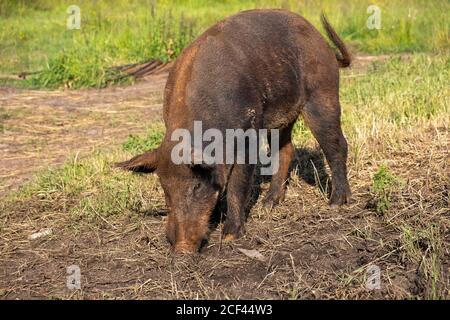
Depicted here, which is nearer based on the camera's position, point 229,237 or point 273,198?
point 229,237

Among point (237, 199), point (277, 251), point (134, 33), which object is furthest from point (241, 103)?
point (134, 33)

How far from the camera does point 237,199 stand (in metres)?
5.88

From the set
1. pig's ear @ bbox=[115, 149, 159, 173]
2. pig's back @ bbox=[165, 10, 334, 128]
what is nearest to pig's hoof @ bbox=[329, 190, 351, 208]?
pig's back @ bbox=[165, 10, 334, 128]

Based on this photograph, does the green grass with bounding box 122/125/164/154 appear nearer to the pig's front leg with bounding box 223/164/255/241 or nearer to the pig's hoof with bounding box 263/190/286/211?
the pig's hoof with bounding box 263/190/286/211

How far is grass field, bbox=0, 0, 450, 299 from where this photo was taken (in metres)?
4.96

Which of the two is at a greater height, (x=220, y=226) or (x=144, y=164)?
(x=144, y=164)

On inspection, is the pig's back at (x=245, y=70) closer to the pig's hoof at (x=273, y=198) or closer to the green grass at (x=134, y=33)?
the pig's hoof at (x=273, y=198)

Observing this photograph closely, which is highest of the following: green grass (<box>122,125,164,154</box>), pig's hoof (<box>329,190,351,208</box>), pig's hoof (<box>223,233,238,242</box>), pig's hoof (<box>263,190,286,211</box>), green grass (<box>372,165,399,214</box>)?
green grass (<box>372,165,399,214</box>)

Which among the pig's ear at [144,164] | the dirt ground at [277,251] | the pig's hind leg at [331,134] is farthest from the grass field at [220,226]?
the pig's ear at [144,164]

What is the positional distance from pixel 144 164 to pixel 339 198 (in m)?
1.94

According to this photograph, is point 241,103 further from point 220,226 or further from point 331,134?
point 331,134

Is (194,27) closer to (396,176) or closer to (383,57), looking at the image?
(383,57)

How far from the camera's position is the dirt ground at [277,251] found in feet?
15.8

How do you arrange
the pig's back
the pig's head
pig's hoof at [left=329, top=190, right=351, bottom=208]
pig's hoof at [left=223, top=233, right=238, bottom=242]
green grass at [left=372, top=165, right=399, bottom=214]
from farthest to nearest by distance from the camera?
Result: 1. pig's hoof at [left=329, top=190, right=351, bottom=208]
2. green grass at [left=372, top=165, right=399, bottom=214]
3. pig's hoof at [left=223, top=233, right=238, bottom=242]
4. the pig's back
5. the pig's head
